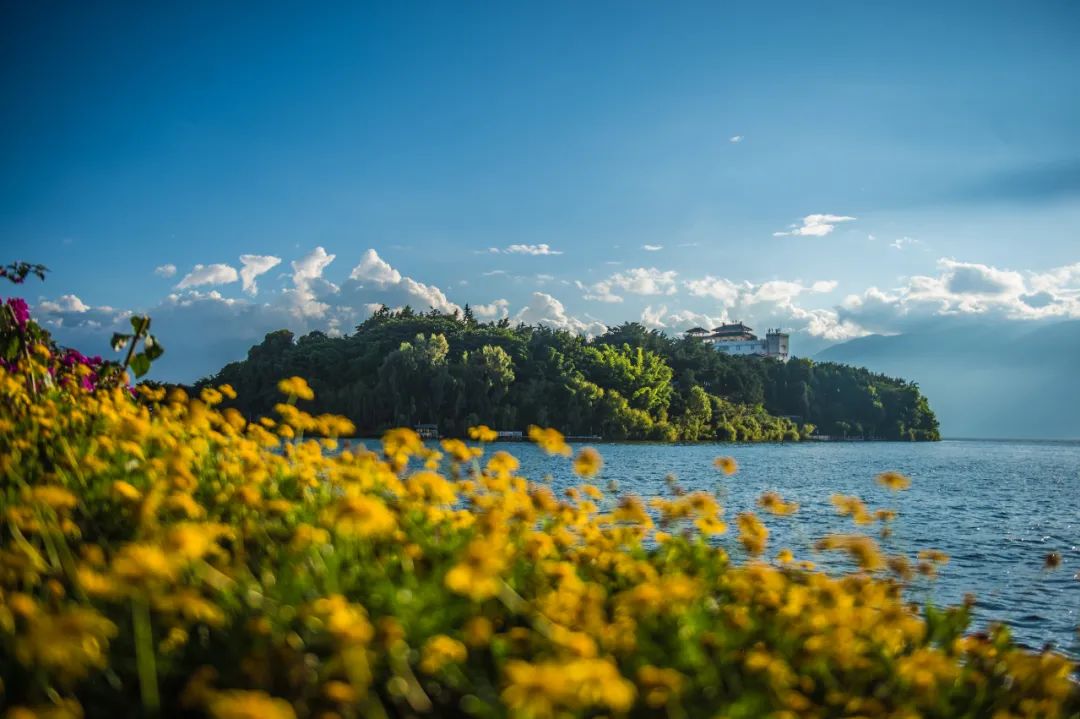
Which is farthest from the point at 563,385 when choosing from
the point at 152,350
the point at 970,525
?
the point at 152,350

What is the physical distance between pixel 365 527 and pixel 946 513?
853 inches

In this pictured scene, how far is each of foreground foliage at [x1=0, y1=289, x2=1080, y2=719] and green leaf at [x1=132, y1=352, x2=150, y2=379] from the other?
288 centimetres

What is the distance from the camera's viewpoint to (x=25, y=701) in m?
2.36

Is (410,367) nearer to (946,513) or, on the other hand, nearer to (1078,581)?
(946,513)

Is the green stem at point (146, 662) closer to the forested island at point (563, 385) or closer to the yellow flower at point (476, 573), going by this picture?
the yellow flower at point (476, 573)

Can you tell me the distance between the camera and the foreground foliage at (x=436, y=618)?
1.90 m

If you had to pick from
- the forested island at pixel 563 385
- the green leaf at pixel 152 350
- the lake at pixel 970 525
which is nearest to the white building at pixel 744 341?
the forested island at pixel 563 385

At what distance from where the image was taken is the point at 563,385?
72312 millimetres

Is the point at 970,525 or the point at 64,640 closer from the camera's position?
the point at 64,640

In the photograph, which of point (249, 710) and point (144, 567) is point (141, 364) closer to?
point (144, 567)

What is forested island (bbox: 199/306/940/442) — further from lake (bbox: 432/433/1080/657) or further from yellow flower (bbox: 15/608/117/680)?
yellow flower (bbox: 15/608/117/680)

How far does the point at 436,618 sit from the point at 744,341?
163m

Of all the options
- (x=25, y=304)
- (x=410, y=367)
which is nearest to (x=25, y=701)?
(x=25, y=304)

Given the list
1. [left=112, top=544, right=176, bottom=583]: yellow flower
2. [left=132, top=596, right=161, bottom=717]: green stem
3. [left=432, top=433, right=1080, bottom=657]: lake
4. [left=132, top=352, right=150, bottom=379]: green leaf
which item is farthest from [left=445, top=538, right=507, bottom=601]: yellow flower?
[left=132, top=352, right=150, bottom=379]: green leaf
